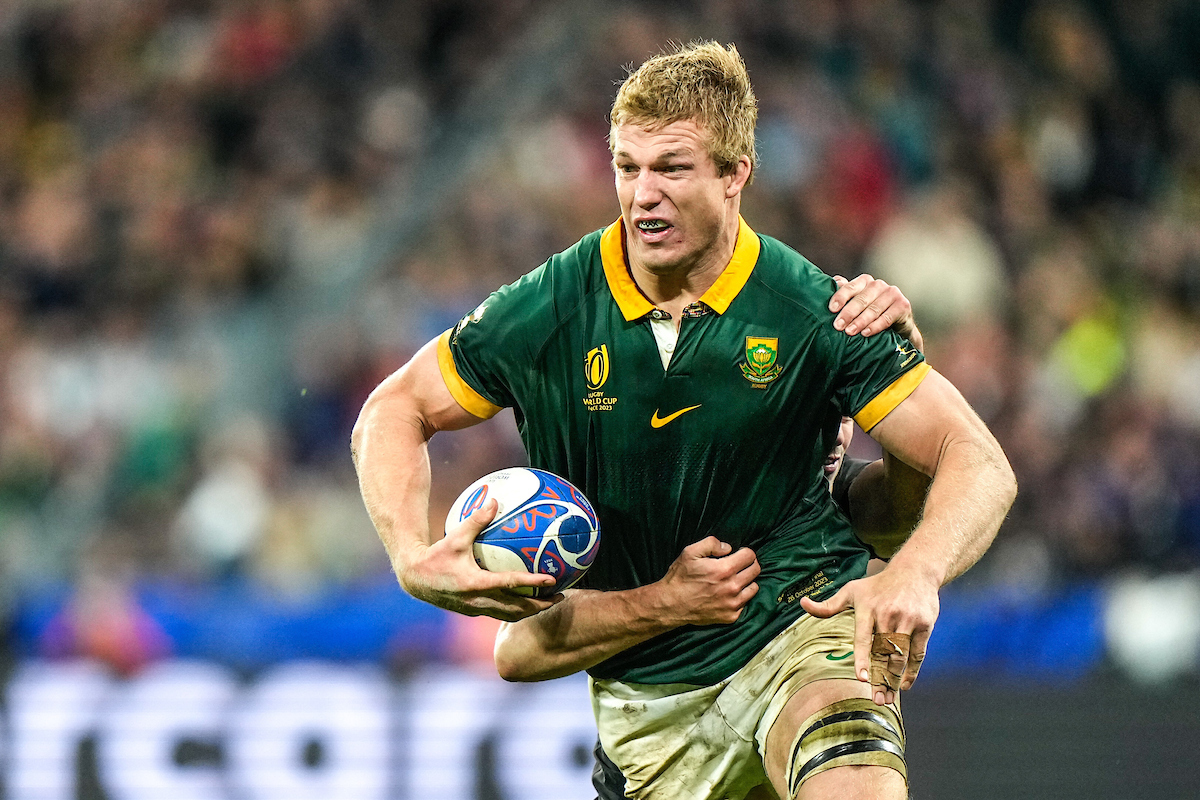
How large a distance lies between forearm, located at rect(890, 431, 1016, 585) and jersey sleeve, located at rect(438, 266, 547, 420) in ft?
4.11

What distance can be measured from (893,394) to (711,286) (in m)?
0.62

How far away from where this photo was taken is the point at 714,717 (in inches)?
196

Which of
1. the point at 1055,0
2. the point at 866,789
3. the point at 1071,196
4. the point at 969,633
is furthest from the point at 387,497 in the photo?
the point at 1055,0

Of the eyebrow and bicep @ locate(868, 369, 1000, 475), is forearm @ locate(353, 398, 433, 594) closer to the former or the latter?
the eyebrow

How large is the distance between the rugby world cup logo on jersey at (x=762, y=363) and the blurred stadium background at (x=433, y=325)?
3933 mm

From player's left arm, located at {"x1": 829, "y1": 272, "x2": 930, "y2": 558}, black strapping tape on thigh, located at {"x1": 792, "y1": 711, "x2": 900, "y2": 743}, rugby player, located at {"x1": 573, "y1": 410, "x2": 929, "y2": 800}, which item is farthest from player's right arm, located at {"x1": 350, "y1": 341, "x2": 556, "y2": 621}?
player's left arm, located at {"x1": 829, "y1": 272, "x2": 930, "y2": 558}

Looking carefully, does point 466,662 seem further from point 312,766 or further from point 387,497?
point 387,497

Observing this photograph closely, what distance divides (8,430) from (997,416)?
6304 mm

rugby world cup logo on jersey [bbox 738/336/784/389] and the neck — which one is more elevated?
the neck

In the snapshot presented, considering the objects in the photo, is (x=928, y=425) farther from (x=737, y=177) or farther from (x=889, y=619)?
(x=737, y=177)

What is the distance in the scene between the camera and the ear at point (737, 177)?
4832 mm

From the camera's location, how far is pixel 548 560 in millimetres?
4590

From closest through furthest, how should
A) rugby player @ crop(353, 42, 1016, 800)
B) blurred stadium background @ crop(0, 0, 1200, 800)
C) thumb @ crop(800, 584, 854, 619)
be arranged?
thumb @ crop(800, 584, 854, 619) < rugby player @ crop(353, 42, 1016, 800) < blurred stadium background @ crop(0, 0, 1200, 800)

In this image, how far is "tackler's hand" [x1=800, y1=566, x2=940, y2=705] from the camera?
4.04 meters
